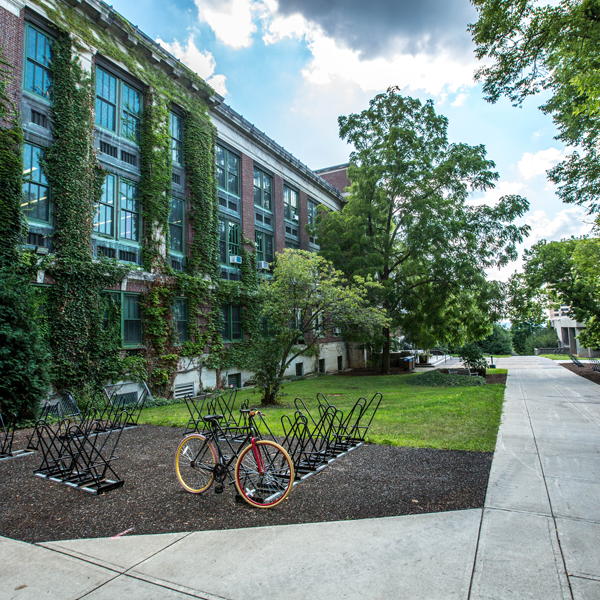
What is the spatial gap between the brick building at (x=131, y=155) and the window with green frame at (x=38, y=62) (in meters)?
0.03

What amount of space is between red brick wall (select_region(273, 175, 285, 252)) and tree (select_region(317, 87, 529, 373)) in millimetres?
2796

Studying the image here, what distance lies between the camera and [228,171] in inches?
876

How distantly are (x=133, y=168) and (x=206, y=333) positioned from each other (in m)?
7.43

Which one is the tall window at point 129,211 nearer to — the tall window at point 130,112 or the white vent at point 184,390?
the tall window at point 130,112

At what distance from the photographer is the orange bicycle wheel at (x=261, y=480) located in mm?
5090

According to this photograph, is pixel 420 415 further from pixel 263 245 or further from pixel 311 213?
pixel 311 213

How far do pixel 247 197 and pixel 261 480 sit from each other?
1954 cm

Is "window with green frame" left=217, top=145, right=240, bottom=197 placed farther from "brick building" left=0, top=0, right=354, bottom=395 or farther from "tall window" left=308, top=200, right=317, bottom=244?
"tall window" left=308, top=200, right=317, bottom=244

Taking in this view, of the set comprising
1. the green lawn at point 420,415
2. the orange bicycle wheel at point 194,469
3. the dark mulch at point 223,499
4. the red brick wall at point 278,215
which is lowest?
the green lawn at point 420,415

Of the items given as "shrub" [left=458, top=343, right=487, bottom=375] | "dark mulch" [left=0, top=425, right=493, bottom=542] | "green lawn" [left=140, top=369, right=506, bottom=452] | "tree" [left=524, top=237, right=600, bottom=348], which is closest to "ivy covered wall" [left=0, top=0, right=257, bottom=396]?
"green lawn" [left=140, top=369, right=506, bottom=452]

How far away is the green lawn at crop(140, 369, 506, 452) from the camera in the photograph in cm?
843

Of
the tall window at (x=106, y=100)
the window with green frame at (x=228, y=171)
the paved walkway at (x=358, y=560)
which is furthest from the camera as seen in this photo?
the window with green frame at (x=228, y=171)

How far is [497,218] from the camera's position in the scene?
77.6 ft

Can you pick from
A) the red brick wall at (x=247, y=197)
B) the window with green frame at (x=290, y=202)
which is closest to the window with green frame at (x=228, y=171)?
the red brick wall at (x=247, y=197)
